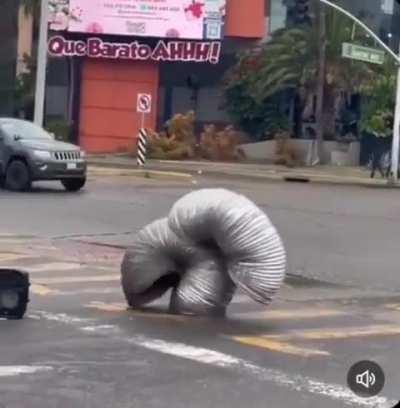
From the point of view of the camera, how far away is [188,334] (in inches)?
444

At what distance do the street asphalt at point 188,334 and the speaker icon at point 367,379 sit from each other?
78.4 inches

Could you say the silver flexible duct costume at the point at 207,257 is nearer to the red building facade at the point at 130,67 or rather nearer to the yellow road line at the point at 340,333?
the yellow road line at the point at 340,333

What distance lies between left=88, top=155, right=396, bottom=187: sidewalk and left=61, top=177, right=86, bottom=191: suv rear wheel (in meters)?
11.5

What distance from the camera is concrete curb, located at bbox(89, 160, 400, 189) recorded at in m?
44.9

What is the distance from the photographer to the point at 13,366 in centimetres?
954

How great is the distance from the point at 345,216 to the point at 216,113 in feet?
128

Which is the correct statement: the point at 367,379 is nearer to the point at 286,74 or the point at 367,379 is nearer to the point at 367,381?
the point at 367,381

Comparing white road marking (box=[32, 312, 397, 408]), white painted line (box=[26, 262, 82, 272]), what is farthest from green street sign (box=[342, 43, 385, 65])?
white road marking (box=[32, 312, 397, 408])

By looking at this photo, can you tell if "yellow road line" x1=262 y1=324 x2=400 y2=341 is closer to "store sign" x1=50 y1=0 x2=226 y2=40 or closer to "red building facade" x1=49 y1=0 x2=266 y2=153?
"store sign" x1=50 y1=0 x2=226 y2=40

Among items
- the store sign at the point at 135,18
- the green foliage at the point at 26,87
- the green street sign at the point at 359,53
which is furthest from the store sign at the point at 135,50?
the green street sign at the point at 359,53

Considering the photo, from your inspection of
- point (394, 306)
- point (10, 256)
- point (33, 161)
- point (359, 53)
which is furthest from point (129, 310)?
point (359, 53)

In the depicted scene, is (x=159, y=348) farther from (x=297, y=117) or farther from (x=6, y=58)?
(x=6, y=58)

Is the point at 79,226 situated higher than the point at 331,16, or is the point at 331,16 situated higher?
the point at 331,16

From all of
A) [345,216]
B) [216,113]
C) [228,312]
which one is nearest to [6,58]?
[216,113]
